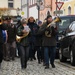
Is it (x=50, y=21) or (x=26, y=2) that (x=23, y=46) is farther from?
(x=26, y=2)

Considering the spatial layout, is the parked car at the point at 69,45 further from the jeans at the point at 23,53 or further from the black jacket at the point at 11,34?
the black jacket at the point at 11,34

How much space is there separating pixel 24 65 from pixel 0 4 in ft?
174

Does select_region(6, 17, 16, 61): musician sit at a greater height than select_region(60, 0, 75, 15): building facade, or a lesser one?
lesser

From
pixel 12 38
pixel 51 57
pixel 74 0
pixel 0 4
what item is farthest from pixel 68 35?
pixel 0 4

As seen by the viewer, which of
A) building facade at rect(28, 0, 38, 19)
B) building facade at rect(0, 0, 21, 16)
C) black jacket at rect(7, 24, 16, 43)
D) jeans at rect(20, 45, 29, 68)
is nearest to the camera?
jeans at rect(20, 45, 29, 68)

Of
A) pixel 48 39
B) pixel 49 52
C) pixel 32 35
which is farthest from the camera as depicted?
pixel 32 35

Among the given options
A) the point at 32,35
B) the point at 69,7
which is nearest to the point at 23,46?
the point at 32,35

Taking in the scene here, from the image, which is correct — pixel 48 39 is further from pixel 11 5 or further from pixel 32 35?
pixel 11 5

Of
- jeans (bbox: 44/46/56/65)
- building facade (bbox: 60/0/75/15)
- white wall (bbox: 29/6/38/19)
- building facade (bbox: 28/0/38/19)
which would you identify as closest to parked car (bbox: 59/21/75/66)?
A: jeans (bbox: 44/46/56/65)

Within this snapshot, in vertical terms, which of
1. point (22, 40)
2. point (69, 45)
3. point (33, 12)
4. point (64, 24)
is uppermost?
point (64, 24)

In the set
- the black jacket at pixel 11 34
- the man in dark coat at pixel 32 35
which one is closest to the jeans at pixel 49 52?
the man in dark coat at pixel 32 35

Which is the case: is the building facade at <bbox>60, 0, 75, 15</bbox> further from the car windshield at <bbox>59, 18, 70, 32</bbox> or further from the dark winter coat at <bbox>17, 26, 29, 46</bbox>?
the dark winter coat at <bbox>17, 26, 29, 46</bbox>

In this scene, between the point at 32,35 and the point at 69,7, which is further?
the point at 69,7

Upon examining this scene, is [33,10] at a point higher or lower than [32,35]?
higher
